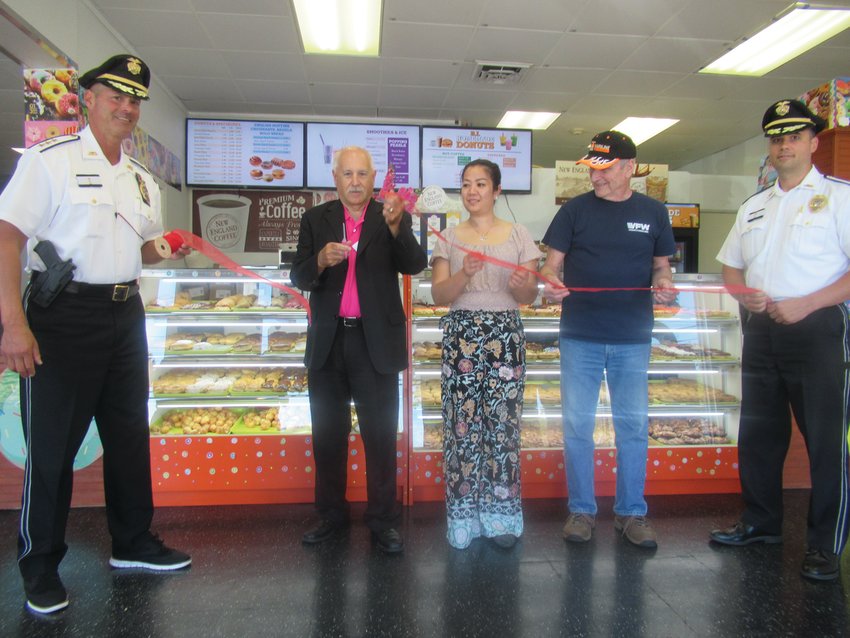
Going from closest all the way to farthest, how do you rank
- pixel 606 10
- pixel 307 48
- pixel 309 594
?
pixel 309 594
pixel 606 10
pixel 307 48

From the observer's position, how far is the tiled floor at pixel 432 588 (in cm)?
206

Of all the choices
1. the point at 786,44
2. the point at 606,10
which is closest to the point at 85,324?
the point at 606,10

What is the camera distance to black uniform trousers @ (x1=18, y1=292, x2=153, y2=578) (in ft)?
6.97

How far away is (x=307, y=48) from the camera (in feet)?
17.5

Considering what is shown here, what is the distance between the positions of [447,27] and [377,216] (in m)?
3.05

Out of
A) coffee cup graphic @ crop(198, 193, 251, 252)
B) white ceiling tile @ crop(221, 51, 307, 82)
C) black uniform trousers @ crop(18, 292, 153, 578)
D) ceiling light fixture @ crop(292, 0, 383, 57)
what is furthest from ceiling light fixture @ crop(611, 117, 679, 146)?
black uniform trousers @ crop(18, 292, 153, 578)

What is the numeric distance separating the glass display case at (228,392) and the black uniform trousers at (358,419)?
0.49 metres

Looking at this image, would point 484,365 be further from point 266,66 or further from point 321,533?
point 266,66

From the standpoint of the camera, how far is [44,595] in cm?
212

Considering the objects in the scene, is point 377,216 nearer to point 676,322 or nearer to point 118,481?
point 118,481

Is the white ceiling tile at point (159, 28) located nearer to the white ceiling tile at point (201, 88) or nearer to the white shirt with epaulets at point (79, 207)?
the white ceiling tile at point (201, 88)

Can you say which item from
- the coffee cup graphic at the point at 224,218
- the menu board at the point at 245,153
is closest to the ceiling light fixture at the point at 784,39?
the menu board at the point at 245,153

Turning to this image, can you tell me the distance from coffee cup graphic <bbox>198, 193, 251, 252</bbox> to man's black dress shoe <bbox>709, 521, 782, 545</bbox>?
5.75 metres

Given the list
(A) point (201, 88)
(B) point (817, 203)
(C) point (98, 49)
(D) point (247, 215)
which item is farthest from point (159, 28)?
(B) point (817, 203)
